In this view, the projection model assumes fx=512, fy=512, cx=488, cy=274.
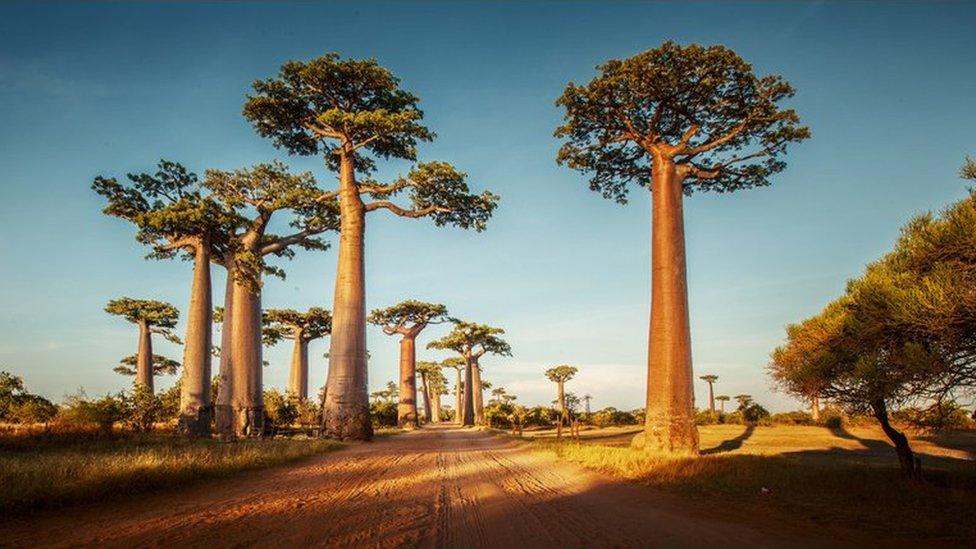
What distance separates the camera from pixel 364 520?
5086mm

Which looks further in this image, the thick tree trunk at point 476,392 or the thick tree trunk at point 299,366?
the thick tree trunk at point 476,392

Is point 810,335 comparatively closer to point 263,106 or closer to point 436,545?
point 436,545

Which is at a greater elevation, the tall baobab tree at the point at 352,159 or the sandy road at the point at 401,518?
the tall baobab tree at the point at 352,159

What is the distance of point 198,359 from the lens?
19344mm

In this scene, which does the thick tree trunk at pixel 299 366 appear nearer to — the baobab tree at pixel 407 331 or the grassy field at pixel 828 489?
the baobab tree at pixel 407 331

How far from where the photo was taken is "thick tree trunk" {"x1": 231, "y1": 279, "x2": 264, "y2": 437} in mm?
20109

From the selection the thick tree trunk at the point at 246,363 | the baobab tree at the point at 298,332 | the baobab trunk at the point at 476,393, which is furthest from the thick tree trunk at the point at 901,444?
the baobab trunk at the point at 476,393

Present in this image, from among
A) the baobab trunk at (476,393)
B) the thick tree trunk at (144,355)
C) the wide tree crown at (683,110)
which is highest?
the wide tree crown at (683,110)

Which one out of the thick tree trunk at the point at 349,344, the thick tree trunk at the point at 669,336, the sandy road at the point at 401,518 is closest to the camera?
the sandy road at the point at 401,518

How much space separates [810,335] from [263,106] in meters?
20.4

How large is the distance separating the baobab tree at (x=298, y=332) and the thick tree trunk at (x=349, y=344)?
17.4 metres

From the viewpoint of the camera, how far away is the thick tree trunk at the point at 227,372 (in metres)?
19.9

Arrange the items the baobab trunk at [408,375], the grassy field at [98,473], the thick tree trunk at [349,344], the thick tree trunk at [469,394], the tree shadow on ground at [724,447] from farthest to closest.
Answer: the thick tree trunk at [469,394], the baobab trunk at [408,375], the thick tree trunk at [349,344], the tree shadow on ground at [724,447], the grassy field at [98,473]

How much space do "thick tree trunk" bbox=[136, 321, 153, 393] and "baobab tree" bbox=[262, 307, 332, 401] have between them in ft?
23.4
